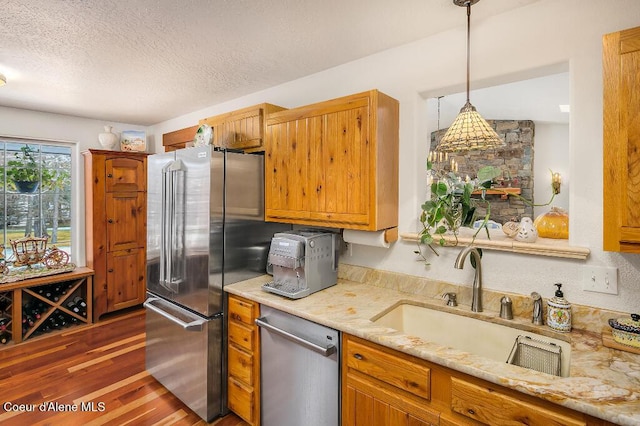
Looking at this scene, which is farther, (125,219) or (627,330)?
(125,219)

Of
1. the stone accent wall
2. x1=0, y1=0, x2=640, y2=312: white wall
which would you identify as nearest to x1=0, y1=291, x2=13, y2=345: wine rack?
x1=0, y1=0, x2=640, y2=312: white wall

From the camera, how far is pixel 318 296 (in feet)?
6.48

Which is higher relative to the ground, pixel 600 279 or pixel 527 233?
pixel 527 233

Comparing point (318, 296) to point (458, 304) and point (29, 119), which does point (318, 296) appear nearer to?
point (458, 304)

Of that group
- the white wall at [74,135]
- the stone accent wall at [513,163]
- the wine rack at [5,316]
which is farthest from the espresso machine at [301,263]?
the stone accent wall at [513,163]

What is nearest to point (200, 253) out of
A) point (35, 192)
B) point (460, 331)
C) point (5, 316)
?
point (460, 331)

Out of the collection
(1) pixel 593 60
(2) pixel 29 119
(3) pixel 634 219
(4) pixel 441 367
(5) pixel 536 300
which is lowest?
(4) pixel 441 367

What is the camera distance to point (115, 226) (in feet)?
12.5

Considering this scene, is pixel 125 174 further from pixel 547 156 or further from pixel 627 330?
pixel 547 156

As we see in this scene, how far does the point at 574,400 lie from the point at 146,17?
2.41 metres

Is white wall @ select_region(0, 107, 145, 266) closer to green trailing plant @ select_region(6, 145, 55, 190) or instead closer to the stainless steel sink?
green trailing plant @ select_region(6, 145, 55, 190)

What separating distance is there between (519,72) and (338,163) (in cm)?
104

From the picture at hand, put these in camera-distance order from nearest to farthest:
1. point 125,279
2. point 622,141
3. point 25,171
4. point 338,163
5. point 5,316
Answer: point 622,141 → point 338,163 → point 5,316 → point 25,171 → point 125,279

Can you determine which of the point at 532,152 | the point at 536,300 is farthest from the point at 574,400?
the point at 532,152
